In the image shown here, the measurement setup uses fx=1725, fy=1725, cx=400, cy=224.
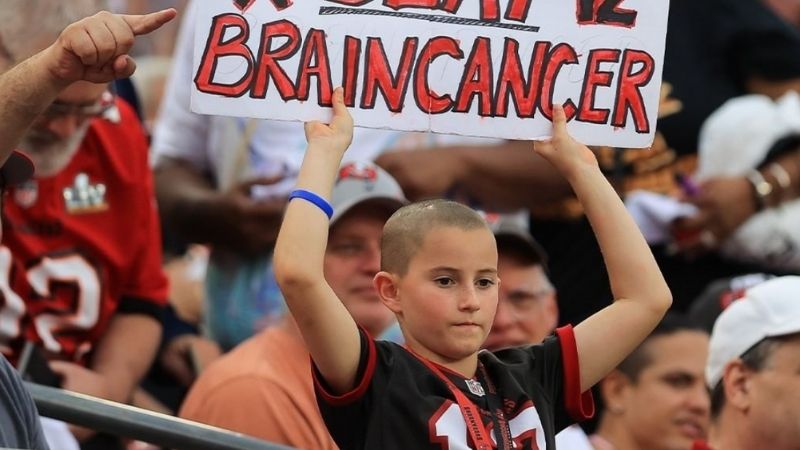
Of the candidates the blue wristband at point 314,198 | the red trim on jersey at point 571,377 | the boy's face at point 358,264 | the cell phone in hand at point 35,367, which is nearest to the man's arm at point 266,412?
the boy's face at point 358,264

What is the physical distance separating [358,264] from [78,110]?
2.58ft

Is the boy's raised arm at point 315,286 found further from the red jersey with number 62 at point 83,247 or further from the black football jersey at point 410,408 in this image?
the red jersey with number 62 at point 83,247

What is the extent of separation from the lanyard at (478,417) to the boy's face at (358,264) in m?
1.23

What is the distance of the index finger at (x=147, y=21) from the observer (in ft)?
9.88

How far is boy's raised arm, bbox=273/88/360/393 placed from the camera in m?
2.84

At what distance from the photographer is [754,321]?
4.09 meters

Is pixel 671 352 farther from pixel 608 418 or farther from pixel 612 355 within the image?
pixel 612 355

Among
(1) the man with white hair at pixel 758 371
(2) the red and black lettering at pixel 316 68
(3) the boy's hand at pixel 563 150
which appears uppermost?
(2) the red and black lettering at pixel 316 68

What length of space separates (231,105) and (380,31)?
31cm

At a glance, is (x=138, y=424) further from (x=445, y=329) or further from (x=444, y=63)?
(x=444, y=63)

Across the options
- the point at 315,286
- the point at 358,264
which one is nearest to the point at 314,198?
the point at 315,286

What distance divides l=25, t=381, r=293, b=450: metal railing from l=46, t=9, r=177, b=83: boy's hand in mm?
739

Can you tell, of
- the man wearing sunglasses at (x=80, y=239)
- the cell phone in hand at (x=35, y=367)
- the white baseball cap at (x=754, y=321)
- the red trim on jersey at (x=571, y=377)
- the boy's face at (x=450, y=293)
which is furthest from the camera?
the cell phone in hand at (x=35, y=367)

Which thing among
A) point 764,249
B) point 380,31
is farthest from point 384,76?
point 764,249
